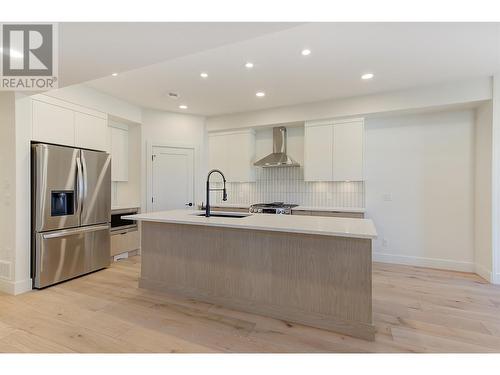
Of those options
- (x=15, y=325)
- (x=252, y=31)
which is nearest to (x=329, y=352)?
(x=252, y=31)

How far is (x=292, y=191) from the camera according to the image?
4.96 metres

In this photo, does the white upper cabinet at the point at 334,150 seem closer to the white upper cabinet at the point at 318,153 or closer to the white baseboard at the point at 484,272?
the white upper cabinet at the point at 318,153

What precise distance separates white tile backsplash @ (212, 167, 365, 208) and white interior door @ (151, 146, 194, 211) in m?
0.68

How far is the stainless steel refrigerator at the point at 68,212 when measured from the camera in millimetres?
3051

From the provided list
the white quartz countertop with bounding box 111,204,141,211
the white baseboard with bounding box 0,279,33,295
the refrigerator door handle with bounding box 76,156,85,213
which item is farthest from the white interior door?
the white baseboard with bounding box 0,279,33,295

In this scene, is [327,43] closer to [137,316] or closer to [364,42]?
[364,42]

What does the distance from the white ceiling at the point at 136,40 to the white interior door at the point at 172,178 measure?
2601 mm

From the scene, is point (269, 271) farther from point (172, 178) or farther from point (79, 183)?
point (172, 178)

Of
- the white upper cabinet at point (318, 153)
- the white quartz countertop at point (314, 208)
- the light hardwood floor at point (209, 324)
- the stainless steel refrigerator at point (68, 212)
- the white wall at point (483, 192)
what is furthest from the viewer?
the white upper cabinet at point (318, 153)

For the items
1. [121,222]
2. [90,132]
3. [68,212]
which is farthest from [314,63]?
[121,222]

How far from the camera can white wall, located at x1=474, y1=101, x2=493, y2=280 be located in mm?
3377

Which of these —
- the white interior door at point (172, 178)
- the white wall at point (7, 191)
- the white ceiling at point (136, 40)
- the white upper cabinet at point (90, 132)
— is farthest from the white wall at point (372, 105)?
the white wall at point (7, 191)

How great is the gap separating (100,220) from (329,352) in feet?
11.3

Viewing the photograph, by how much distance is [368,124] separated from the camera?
4348 mm
